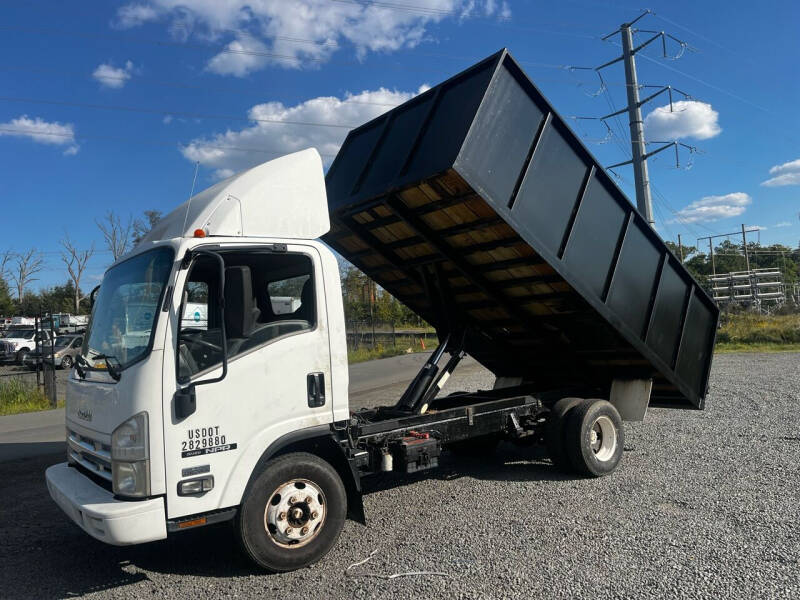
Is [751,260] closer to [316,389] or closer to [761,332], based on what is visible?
[761,332]

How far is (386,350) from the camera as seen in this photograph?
27031 mm

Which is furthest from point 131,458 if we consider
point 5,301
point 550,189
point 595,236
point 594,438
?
point 5,301

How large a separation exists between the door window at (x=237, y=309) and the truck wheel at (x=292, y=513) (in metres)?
0.90

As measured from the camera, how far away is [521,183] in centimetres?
538

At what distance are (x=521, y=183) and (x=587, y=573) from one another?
10.4 feet

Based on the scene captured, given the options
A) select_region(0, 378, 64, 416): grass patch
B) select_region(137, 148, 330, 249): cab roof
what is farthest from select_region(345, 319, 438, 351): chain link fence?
select_region(137, 148, 330, 249): cab roof

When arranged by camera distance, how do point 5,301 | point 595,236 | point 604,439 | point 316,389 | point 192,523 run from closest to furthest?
point 192,523, point 316,389, point 595,236, point 604,439, point 5,301

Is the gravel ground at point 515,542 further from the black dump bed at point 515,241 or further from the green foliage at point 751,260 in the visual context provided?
the green foliage at point 751,260

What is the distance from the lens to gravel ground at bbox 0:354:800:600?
13.2 feet

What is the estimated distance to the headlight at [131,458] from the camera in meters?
3.80

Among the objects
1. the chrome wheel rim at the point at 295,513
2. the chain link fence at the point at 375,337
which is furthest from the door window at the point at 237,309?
the chain link fence at the point at 375,337

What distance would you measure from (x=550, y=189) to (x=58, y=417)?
39.9 feet

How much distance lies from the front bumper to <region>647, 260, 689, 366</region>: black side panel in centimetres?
533

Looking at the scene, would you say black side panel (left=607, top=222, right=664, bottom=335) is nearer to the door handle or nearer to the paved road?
the door handle
